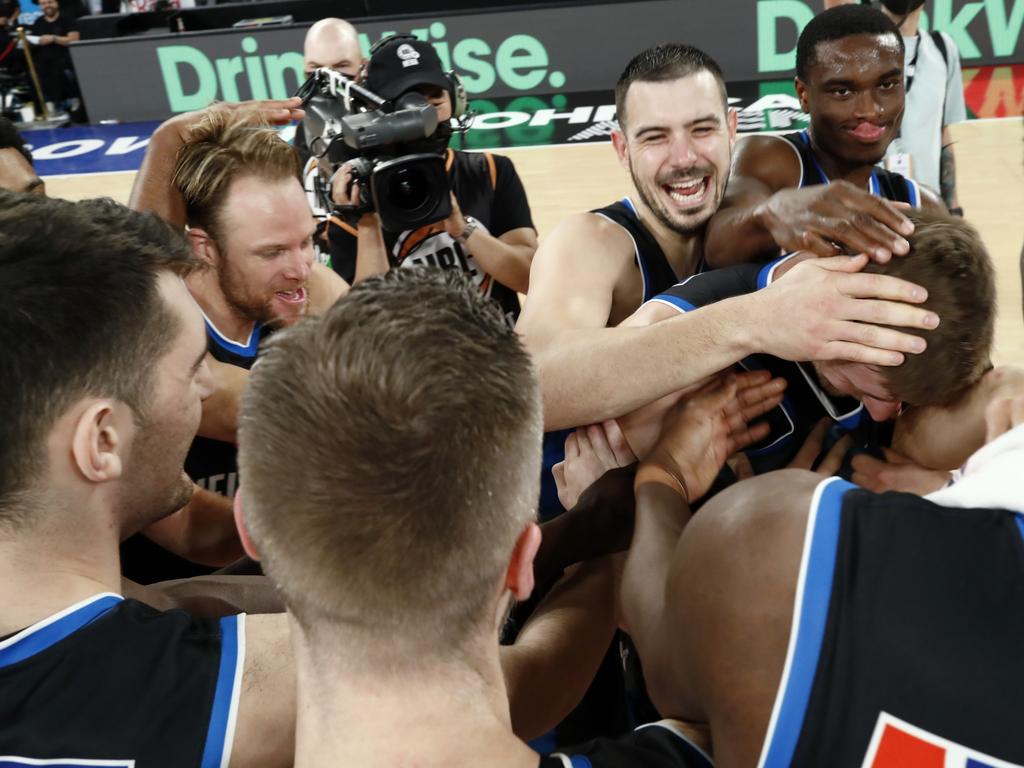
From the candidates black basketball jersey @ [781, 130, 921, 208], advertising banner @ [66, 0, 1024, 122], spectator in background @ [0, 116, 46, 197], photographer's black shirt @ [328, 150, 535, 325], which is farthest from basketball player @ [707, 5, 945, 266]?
advertising banner @ [66, 0, 1024, 122]

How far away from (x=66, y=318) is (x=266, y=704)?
0.59 meters

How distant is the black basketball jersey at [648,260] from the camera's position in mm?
2561

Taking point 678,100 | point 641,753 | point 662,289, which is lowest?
point 641,753

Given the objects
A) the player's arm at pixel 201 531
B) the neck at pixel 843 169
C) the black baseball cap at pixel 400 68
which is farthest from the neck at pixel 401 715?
the black baseball cap at pixel 400 68

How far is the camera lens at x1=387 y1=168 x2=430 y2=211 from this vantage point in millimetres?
2803

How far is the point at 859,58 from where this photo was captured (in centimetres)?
289

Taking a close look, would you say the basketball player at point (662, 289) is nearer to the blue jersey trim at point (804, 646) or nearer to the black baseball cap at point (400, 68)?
the blue jersey trim at point (804, 646)

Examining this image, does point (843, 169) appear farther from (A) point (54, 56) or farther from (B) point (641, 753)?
(A) point (54, 56)

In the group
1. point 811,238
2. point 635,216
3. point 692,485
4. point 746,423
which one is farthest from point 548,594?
point 635,216

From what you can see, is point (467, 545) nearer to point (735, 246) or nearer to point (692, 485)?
point (692, 485)

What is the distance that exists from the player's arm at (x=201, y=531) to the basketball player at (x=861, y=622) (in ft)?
4.05

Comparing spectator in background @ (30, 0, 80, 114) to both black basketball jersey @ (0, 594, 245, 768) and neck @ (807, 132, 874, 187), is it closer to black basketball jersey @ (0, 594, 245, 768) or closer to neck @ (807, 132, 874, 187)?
neck @ (807, 132, 874, 187)

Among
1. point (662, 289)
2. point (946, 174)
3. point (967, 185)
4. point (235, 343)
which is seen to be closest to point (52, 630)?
point (235, 343)

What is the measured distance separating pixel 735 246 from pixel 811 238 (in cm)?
61
